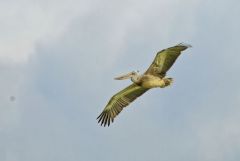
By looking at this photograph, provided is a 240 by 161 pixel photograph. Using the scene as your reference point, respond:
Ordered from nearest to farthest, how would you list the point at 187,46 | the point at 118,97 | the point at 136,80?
the point at 187,46 < the point at 136,80 < the point at 118,97

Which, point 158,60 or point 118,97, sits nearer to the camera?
point 158,60

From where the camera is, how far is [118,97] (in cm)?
4628

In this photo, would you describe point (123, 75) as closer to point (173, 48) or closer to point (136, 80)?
point (136, 80)

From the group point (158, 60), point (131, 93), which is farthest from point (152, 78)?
point (131, 93)

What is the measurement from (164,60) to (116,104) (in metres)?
5.88

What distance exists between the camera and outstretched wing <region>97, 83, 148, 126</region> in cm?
4581

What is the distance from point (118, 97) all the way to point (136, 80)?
3365 mm

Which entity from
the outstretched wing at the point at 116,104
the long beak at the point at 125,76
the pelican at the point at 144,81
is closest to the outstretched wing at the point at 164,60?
the pelican at the point at 144,81

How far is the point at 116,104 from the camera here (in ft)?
152

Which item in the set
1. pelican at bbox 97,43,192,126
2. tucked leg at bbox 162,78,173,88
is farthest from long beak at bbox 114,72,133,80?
tucked leg at bbox 162,78,173,88

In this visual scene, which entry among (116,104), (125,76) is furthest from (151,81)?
(116,104)

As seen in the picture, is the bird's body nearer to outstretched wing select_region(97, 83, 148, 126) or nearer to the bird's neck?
the bird's neck

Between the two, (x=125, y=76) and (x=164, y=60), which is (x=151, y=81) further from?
(x=125, y=76)

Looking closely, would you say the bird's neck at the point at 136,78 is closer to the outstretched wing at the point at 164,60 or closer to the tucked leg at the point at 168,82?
the outstretched wing at the point at 164,60
